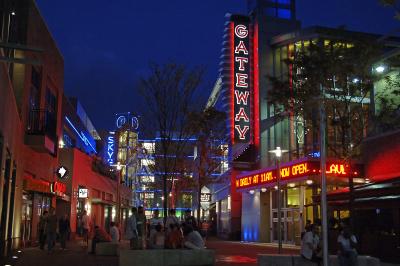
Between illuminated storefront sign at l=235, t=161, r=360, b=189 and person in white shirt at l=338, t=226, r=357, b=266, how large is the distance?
288 inches

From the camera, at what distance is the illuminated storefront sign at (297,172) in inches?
1009

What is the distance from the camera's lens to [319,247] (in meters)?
13.4

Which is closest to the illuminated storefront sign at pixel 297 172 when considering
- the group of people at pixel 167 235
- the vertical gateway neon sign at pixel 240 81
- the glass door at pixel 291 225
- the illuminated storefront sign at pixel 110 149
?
the glass door at pixel 291 225

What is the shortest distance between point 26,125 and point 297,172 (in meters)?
14.2

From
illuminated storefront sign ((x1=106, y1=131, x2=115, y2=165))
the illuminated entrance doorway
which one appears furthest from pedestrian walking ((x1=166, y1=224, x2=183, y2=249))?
illuminated storefront sign ((x1=106, y1=131, x2=115, y2=165))

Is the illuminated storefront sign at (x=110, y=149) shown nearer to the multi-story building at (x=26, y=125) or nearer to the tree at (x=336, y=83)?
the multi-story building at (x=26, y=125)

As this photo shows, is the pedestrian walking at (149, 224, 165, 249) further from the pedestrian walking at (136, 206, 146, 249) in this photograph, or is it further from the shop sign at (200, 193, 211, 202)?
the shop sign at (200, 193, 211, 202)

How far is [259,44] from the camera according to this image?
120ft

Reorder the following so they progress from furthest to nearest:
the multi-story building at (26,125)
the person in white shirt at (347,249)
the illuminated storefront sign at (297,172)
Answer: the illuminated storefront sign at (297,172), the multi-story building at (26,125), the person in white shirt at (347,249)

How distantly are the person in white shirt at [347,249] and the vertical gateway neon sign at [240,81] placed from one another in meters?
21.4

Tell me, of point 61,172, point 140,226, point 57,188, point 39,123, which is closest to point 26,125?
point 39,123

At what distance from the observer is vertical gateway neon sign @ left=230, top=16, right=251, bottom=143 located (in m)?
35.4

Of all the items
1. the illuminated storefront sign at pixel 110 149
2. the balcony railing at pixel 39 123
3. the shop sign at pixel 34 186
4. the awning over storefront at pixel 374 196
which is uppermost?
the illuminated storefront sign at pixel 110 149

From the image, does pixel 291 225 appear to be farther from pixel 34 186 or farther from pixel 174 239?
pixel 174 239
